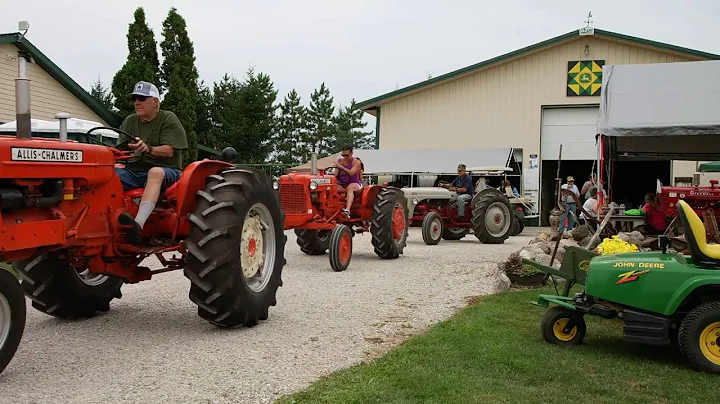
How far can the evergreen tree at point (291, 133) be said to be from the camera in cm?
4859

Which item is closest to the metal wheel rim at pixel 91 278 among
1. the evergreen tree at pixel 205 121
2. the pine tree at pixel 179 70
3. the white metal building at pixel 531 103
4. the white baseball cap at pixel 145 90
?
the white baseball cap at pixel 145 90

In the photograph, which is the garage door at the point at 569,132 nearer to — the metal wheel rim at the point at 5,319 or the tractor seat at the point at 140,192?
the tractor seat at the point at 140,192

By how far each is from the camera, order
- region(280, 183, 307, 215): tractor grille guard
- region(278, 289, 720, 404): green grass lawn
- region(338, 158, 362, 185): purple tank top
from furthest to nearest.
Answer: region(338, 158, 362, 185): purple tank top < region(280, 183, 307, 215): tractor grille guard < region(278, 289, 720, 404): green grass lawn

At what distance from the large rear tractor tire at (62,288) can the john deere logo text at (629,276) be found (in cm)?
456

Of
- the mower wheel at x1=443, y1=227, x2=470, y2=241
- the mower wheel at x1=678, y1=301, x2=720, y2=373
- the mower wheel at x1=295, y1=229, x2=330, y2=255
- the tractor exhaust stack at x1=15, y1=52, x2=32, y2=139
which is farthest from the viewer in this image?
the mower wheel at x1=443, y1=227, x2=470, y2=241

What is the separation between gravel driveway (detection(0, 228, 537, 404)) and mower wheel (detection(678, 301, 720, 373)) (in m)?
2.24

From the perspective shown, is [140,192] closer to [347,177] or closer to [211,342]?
[211,342]

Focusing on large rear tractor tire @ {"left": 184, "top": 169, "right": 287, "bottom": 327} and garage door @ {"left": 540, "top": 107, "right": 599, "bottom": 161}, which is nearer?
large rear tractor tire @ {"left": 184, "top": 169, "right": 287, "bottom": 327}

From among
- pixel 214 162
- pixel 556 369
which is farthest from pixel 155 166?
pixel 556 369

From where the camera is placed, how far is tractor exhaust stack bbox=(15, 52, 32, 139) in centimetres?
460

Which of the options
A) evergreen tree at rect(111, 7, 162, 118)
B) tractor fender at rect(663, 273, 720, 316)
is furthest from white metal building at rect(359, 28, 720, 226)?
tractor fender at rect(663, 273, 720, 316)

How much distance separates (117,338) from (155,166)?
1505 millimetres

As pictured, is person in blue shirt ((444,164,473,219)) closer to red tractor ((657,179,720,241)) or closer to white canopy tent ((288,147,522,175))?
red tractor ((657,179,720,241))

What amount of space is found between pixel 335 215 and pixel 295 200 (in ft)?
2.86
